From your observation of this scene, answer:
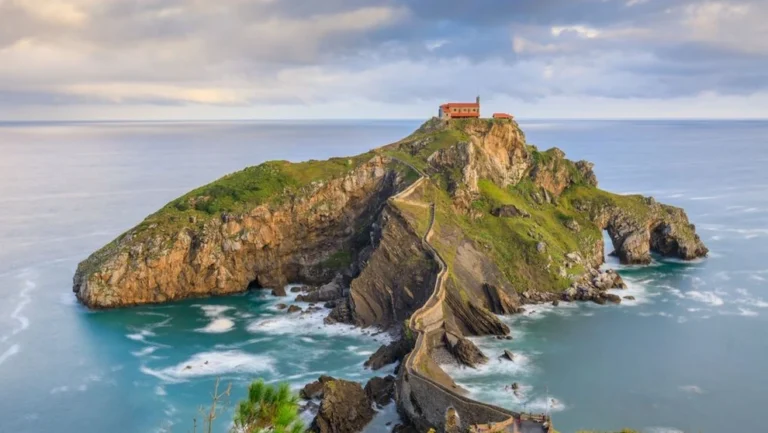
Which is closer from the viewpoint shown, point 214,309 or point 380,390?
point 380,390

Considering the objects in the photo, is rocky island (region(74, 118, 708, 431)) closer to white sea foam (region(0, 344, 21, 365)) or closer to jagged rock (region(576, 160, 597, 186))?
jagged rock (region(576, 160, 597, 186))

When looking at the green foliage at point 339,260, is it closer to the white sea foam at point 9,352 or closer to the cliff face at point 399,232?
the cliff face at point 399,232

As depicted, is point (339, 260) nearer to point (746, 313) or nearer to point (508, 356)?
point (508, 356)

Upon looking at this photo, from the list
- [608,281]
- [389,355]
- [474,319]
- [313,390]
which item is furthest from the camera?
[608,281]

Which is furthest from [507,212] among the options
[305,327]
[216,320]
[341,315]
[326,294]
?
[216,320]

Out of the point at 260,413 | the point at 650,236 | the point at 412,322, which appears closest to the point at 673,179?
the point at 650,236

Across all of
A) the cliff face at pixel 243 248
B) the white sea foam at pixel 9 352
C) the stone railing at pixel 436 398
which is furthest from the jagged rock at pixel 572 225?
the white sea foam at pixel 9 352
